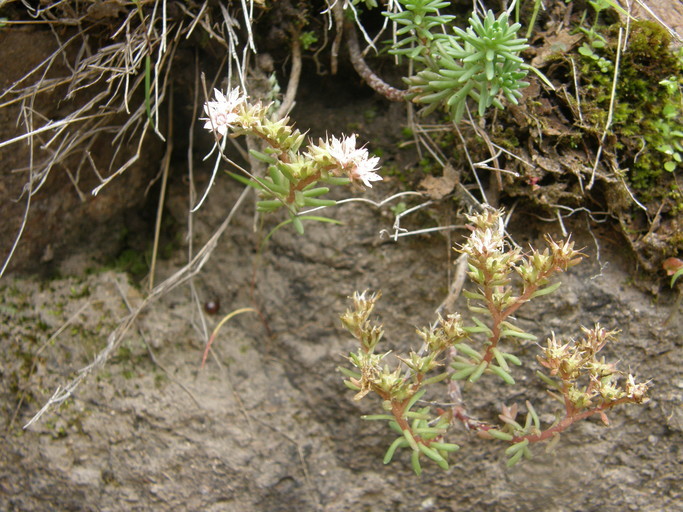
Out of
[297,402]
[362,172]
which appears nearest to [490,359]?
[362,172]

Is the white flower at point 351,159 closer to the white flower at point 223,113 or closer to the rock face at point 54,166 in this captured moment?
the white flower at point 223,113

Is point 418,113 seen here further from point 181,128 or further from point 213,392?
point 213,392

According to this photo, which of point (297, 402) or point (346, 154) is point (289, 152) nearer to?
point (346, 154)

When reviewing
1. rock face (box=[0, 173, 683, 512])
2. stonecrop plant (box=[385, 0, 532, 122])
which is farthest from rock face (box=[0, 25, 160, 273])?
stonecrop plant (box=[385, 0, 532, 122])

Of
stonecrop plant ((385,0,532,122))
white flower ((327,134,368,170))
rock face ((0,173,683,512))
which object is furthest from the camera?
rock face ((0,173,683,512))

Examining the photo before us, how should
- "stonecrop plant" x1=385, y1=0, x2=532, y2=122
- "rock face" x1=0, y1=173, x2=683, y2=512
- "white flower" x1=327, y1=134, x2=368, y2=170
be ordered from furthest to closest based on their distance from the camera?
1. "rock face" x1=0, y1=173, x2=683, y2=512
2. "stonecrop plant" x1=385, y1=0, x2=532, y2=122
3. "white flower" x1=327, y1=134, x2=368, y2=170

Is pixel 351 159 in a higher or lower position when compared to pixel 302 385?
higher

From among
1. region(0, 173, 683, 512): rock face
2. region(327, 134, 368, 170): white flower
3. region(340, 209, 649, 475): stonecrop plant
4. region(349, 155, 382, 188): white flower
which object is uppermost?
region(327, 134, 368, 170): white flower

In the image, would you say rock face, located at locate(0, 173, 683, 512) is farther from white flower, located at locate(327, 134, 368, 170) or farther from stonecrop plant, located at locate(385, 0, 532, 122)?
white flower, located at locate(327, 134, 368, 170)
